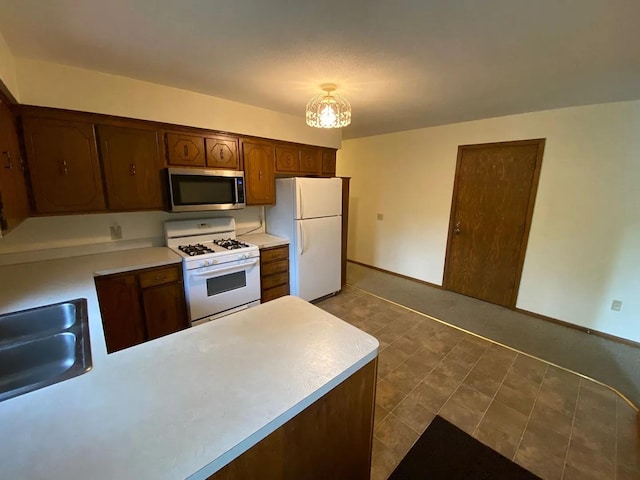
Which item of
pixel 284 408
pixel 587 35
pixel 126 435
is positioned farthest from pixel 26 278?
pixel 587 35

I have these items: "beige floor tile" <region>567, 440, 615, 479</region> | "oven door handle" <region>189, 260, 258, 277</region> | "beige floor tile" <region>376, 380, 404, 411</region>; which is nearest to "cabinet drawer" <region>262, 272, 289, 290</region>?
"oven door handle" <region>189, 260, 258, 277</region>

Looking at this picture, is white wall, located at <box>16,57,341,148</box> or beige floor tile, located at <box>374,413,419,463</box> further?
white wall, located at <box>16,57,341,148</box>

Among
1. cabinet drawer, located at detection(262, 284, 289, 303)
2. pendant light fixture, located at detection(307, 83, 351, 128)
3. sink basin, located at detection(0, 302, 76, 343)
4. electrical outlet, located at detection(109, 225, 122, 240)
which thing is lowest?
cabinet drawer, located at detection(262, 284, 289, 303)

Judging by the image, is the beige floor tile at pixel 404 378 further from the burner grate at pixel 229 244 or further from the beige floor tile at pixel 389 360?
the burner grate at pixel 229 244

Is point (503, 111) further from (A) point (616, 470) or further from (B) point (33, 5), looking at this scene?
(B) point (33, 5)

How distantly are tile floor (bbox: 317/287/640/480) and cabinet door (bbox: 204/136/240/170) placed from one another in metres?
2.42

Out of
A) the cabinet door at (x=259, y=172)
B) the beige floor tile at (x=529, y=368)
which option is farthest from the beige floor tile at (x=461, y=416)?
the cabinet door at (x=259, y=172)

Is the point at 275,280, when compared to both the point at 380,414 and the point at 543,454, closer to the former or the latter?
the point at 380,414

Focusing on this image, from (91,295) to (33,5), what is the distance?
58.4 inches

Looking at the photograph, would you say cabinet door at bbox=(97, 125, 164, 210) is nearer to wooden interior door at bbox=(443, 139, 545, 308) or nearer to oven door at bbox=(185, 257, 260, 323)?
oven door at bbox=(185, 257, 260, 323)

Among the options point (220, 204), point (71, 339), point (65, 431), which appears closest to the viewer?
point (65, 431)

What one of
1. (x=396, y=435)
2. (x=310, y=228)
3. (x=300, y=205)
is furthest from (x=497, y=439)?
(x=300, y=205)

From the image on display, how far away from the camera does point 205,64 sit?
6.34 ft

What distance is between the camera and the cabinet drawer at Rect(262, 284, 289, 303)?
3.08m
